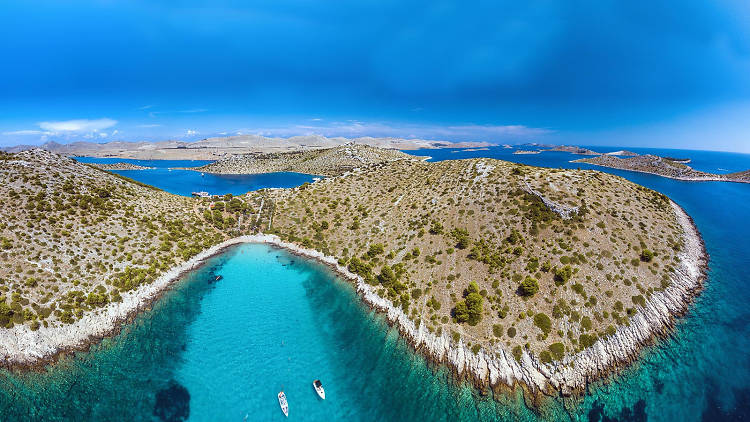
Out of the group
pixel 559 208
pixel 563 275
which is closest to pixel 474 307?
pixel 563 275

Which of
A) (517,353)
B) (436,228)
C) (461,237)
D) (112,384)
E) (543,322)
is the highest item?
(436,228)

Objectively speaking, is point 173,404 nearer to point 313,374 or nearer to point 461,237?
point 313,374

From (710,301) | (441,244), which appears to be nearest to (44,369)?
(441,244)

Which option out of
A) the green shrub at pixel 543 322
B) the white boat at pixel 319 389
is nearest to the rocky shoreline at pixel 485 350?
the green shrub at pixel 543 322

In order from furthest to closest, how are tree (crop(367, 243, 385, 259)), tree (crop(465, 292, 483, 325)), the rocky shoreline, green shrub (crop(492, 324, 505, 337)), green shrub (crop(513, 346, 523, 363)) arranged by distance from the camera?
tree (crop(367, 243, 385, 259)), tree (crop(465, 292, 483, 325)), green shrub (crop(492, 324, 505, 337)), green shrub (crop(513, 346, 523, 363)), the rocky shoreline

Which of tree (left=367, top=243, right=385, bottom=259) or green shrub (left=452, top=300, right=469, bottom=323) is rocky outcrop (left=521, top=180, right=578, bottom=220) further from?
tree (left=367, top=243, right=385, bottom=259)

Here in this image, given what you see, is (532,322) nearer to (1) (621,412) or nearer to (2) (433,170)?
(1) (621,412)

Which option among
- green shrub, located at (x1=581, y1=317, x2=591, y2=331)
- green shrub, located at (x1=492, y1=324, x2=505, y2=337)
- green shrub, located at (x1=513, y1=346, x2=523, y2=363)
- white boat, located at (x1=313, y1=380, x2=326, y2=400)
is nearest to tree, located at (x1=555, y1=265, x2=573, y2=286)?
green shrub, located at (x1=581, y1=317, x2=591, y2=331)
